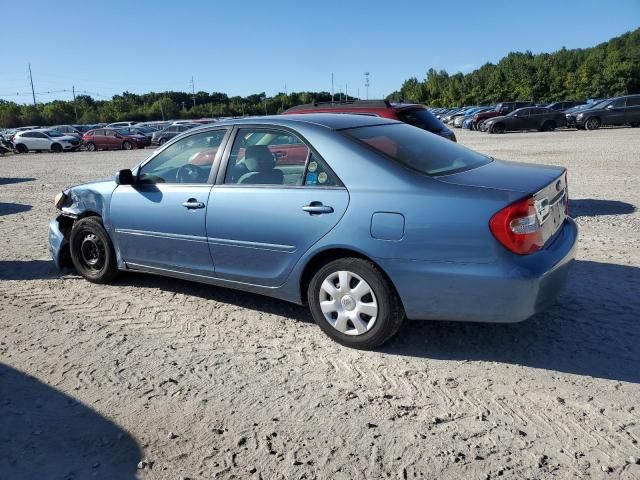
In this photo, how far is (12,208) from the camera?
434 inches

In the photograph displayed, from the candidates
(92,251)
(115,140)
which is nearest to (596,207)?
(92,251)

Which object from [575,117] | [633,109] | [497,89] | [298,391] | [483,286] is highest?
[497,89]

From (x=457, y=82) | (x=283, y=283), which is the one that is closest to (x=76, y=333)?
(x=283, y=283)

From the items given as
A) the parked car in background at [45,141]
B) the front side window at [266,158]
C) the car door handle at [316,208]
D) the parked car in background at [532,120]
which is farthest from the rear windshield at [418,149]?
the parked car in background at [45,141]

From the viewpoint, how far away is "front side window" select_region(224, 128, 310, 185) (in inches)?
164

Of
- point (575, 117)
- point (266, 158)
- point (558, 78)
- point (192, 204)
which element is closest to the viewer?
point (266, 158)

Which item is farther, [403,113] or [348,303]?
[403,113]

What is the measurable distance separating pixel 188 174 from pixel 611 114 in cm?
2963

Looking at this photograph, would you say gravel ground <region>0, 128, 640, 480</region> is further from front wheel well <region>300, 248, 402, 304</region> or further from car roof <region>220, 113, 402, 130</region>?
car roof <region>220, 113, 402, 130</region>

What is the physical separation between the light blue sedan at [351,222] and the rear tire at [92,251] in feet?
0.77

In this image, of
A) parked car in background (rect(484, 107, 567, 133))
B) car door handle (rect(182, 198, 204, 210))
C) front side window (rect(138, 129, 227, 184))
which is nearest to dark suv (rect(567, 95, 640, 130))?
parked car in background (rect(484, 107, 567, 133))

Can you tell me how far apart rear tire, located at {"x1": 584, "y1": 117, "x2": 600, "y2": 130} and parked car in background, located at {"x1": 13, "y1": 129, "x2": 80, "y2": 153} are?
99.1 feet

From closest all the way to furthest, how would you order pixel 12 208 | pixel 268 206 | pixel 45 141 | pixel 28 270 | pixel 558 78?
pixel 268 206, pixel 28 270, pixel 12 208, pixel 45 141, pixel 558 78

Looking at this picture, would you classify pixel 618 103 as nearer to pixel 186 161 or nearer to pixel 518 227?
pixel 186 161
